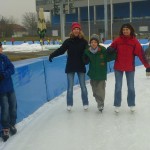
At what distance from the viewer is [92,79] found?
598 cm

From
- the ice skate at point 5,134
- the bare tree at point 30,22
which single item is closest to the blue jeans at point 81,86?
the ice skate at point 5,134

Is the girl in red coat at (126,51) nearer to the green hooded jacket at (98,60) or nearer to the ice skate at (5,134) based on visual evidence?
the green hooded jacket at (98,60)

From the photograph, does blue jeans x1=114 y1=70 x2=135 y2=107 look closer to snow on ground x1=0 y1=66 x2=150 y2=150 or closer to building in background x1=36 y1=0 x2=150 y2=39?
snow on ground x1=0 y1=66 x2=150 y2=150

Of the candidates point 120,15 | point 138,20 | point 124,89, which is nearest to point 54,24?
point 120,15

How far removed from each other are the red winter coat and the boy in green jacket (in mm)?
126

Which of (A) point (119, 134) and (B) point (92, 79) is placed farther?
(B) point (92, 79)

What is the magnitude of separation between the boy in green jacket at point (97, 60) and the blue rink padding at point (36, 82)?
1055mm

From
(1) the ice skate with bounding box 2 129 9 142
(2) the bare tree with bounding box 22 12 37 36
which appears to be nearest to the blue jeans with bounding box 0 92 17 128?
(1) the ice skate with bounding box 2 129 9 142

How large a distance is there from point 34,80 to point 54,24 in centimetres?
6595

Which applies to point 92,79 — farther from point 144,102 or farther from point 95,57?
point 144,102

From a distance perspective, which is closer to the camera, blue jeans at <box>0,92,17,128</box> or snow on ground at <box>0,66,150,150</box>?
snow on ground at <box>0,66,150,150</box>

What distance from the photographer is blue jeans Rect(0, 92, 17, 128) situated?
4.72 metres

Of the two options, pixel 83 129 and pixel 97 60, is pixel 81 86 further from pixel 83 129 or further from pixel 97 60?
pixel 83 129

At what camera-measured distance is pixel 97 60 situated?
586 cm
